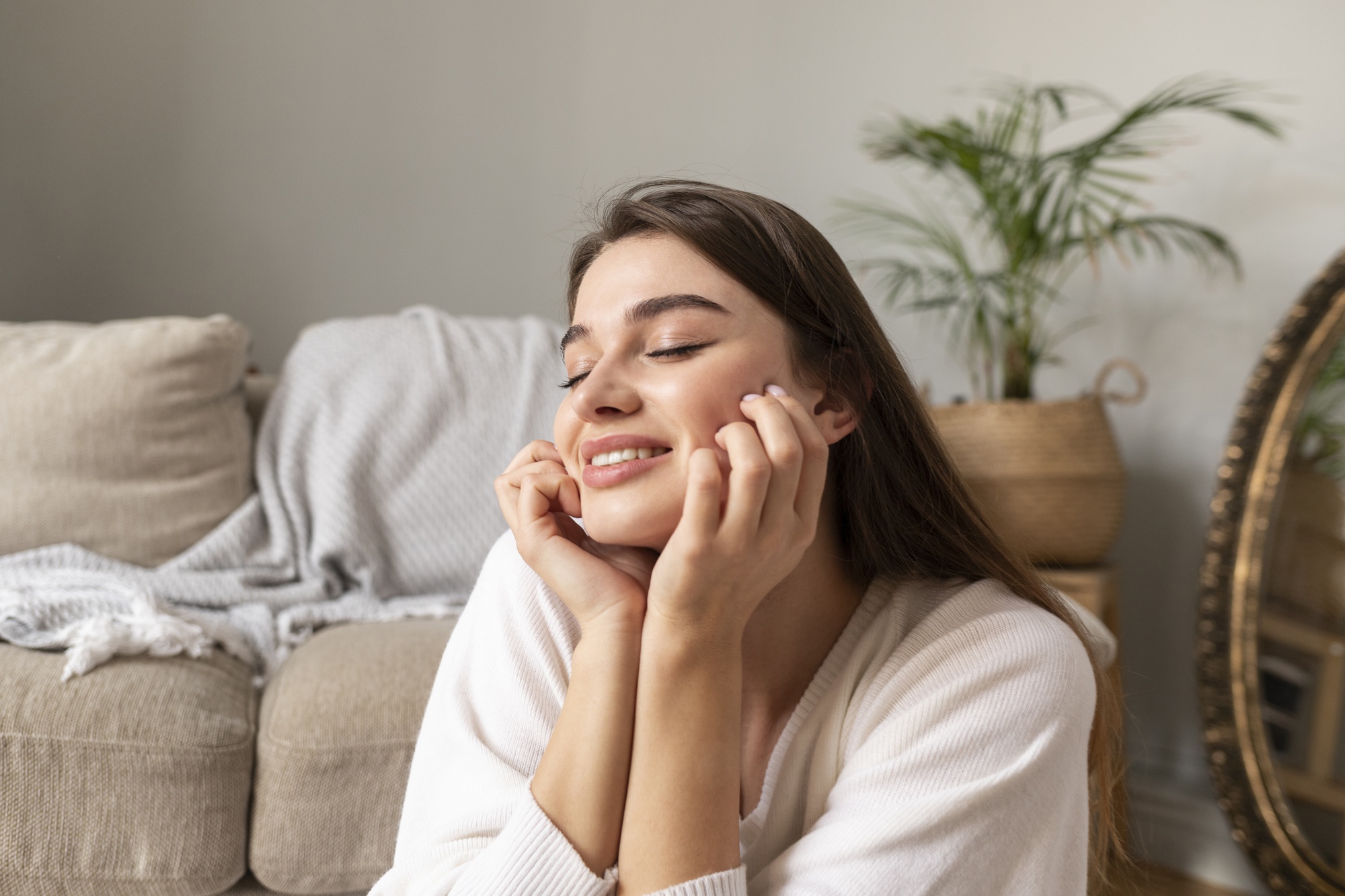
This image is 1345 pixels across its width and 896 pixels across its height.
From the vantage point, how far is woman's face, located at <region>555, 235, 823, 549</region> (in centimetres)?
85

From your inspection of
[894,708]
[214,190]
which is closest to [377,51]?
[214,190]

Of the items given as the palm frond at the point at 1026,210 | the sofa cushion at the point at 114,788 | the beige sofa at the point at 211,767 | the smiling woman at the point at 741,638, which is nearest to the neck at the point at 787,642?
the smiling woman at the point at 741,638

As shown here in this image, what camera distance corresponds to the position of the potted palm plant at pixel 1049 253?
6.55ft

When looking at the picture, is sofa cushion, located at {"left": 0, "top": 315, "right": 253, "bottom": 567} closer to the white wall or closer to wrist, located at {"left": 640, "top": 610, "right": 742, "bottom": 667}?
the white wall

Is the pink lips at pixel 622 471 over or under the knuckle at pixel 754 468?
under

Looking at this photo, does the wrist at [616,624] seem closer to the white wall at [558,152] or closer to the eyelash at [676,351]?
the eyelash at [676,351]

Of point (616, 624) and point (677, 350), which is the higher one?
point (677, 350)

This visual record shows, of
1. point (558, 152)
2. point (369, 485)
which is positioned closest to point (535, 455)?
point (369, 485)

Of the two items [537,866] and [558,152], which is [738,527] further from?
[558,152]

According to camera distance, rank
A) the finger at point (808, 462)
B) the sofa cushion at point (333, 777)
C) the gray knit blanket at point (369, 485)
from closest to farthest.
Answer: the finger at point (808, 462)
the sofa cushion at point (333, 777)
the gray knit blanket at point (369, 485)

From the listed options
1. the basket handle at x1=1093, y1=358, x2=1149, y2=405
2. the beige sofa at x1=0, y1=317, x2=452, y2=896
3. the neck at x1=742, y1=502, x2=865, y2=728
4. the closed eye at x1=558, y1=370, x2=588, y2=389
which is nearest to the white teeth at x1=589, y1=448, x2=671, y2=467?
the closed eye at x1=558, y1=370, x2=588, y2=389

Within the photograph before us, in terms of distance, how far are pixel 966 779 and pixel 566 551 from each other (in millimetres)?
368

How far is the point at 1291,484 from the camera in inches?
76.7

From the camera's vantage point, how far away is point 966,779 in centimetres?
77
